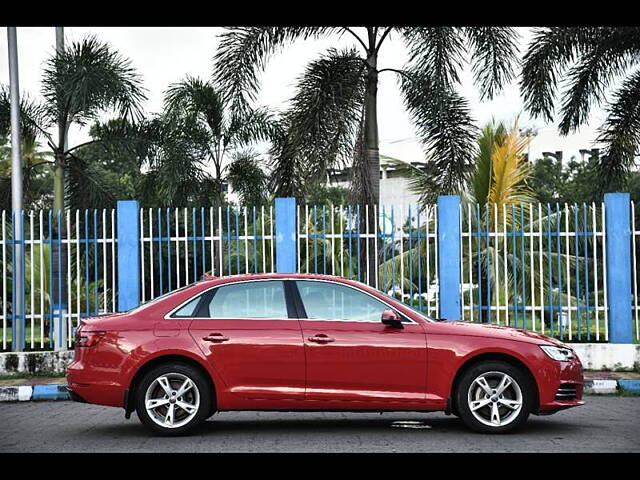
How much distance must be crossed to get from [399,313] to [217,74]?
9462mm

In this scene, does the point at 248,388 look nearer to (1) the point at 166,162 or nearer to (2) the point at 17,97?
(2) the point at 17,97

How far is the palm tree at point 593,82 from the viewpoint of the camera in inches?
726

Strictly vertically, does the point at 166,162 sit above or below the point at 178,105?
below

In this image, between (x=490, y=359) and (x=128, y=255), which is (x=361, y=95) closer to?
(x=128, y=255)

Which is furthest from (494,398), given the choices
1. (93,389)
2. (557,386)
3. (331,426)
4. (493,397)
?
(93,389)

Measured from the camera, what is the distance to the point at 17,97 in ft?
56.6

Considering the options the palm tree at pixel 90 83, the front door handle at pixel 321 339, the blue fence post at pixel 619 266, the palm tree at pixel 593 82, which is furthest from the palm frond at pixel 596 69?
the front door handle at pixel 321 339

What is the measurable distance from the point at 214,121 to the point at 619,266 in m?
13.6

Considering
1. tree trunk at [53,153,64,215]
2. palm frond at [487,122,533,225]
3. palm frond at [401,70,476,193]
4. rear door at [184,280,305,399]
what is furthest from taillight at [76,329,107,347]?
palm frond at [487,122,533,225]

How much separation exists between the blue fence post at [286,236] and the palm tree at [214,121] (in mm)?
10154

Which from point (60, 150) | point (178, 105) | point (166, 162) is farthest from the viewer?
point (178, 105)
